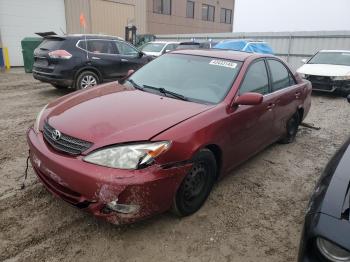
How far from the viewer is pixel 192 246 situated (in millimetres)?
2779

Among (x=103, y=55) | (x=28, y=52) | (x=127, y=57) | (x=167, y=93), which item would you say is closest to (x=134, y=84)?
(x=167, y=93)

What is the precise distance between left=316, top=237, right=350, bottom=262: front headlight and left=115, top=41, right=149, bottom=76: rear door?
849 cm

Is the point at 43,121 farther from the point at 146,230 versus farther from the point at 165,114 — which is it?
the point at 146,230

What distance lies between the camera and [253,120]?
12.6ft

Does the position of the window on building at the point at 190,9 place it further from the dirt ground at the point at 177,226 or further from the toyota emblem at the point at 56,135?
the toyota emblem at the point at 56,135

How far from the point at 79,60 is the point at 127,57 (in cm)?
174

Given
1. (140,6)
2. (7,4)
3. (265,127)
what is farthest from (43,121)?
(140,6)

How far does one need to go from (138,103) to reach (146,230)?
126 centimetres

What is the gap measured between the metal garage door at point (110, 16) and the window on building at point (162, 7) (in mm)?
11196

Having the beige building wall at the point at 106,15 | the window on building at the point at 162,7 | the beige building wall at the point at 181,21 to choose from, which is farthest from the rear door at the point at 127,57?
the window on building at the point at 162,7

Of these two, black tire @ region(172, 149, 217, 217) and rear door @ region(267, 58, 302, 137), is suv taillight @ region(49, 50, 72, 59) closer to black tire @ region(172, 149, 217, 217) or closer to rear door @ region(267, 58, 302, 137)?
rear door @ region(267, 58, 302, 137)

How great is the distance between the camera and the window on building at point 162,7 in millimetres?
33938

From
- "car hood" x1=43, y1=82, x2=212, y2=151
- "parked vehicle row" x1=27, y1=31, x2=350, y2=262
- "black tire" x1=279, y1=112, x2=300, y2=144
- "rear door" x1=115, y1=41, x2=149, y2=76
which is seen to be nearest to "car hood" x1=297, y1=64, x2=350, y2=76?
"rear door" x1=115, y1=41, x2=149, y2=76

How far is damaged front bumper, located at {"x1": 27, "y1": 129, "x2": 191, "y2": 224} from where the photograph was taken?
2480 millimetres
